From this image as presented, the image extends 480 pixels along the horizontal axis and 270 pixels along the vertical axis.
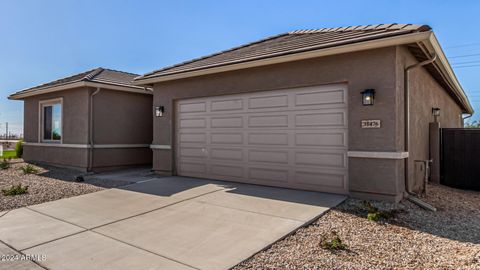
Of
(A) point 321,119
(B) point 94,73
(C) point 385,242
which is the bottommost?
(C) point 385,242

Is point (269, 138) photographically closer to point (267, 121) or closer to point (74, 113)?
point (267, 121)

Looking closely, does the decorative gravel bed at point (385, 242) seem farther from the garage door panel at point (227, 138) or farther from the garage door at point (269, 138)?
the garage door panel at point (227, 138)

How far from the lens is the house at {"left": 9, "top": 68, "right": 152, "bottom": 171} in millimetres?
10266

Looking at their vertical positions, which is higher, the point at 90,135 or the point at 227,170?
the point at 90,135

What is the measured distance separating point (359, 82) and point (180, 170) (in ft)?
18.8

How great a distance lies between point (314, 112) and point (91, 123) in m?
7.85

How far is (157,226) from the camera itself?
14.9 feet

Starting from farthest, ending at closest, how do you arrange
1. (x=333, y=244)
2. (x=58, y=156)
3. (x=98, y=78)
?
1. (x=58, y=156)
2. (x=98, y=78)
3. (x=333, y=244)

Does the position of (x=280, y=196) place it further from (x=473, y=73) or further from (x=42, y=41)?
(x=473, y=73)

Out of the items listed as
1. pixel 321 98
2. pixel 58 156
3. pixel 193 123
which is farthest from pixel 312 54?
pixel 58 156

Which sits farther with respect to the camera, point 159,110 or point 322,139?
point 159,110

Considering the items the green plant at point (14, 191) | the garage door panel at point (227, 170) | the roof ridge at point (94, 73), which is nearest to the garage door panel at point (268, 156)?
the garage door panel at point (227, 170)

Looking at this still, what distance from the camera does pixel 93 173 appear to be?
10.1 m

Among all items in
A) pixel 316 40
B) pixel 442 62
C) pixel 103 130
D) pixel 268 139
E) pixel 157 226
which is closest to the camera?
pixel 157 226
